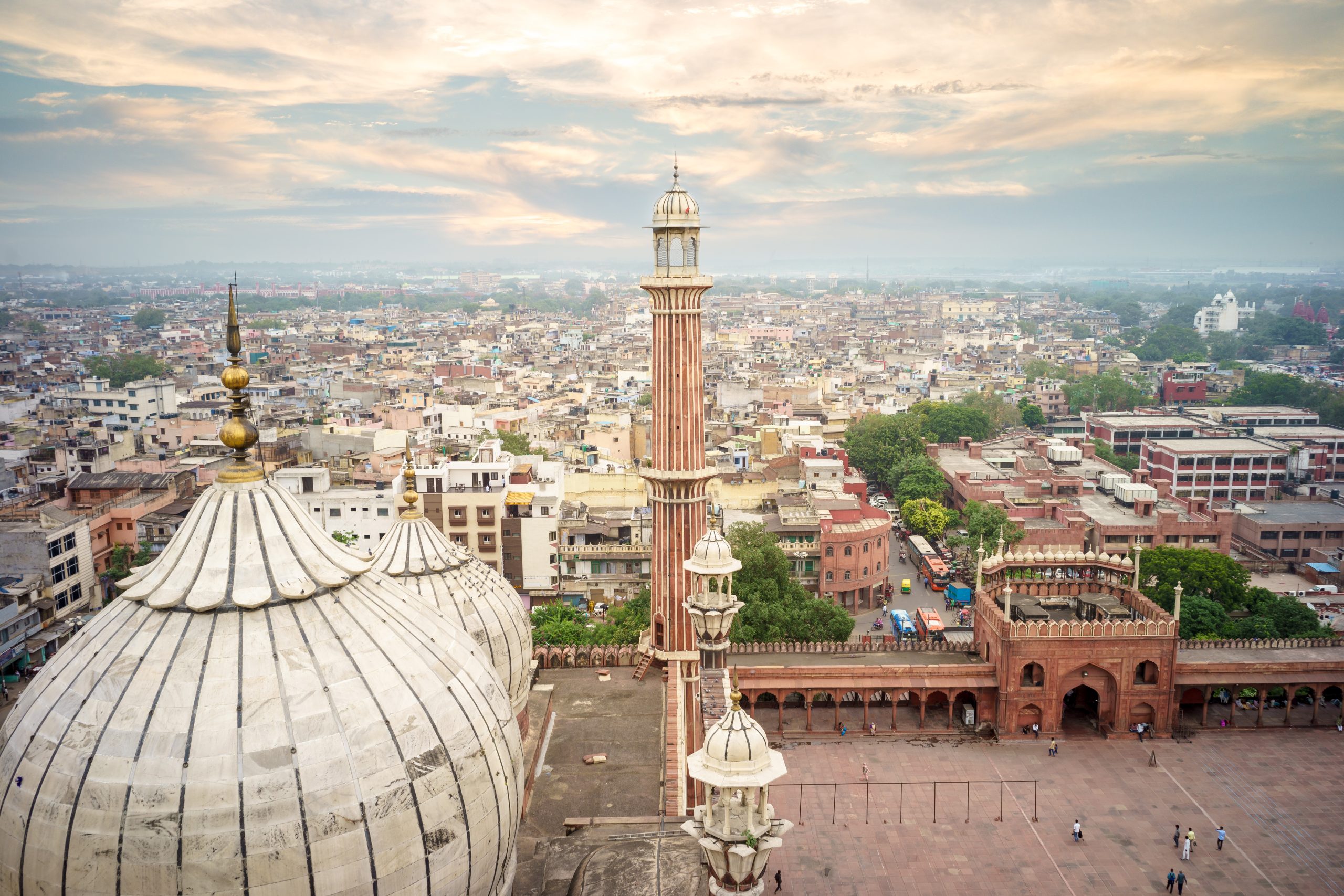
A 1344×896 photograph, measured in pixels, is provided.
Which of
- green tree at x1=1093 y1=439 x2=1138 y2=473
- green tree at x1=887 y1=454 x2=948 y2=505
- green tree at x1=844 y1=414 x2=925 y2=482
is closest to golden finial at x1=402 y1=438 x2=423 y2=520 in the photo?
green tree at x1=887 y1=454 x2=948 y2=505

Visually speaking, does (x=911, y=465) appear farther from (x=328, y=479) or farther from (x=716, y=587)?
(x=716, y=587)

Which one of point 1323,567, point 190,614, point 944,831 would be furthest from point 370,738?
point 1323,567

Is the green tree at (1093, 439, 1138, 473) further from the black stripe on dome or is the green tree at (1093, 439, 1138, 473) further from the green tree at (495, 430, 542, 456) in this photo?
the black stripe on dome

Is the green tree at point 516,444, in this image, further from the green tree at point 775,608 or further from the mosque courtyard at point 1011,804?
the mosque courtyard at point 1011,804

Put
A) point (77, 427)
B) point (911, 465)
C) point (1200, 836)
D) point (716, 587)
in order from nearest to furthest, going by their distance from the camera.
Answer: point (716, 587)
point (1200, 836)
point (911, 465)
point (77, 427)

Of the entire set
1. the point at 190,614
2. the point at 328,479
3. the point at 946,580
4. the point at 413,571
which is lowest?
the point at 946,580

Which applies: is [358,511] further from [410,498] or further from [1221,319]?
[1221,319]

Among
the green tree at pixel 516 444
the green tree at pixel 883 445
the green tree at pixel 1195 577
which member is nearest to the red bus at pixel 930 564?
the green tree at pixel 1195 577
